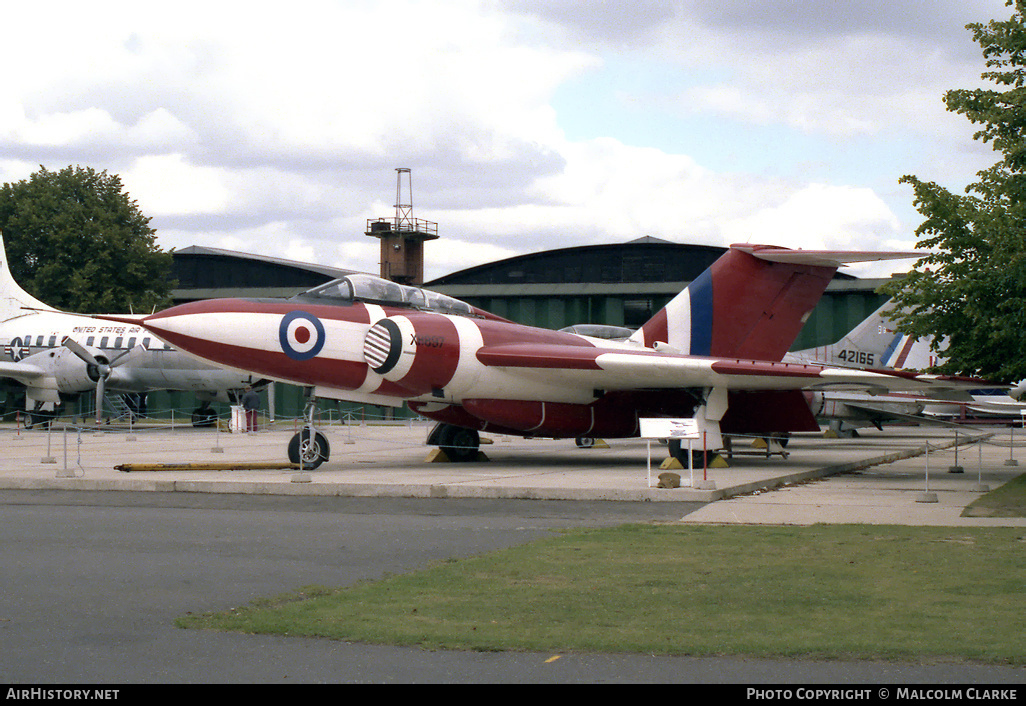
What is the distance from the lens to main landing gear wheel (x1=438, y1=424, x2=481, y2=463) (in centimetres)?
1989

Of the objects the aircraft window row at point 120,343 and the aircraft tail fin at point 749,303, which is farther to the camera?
the aircraft window row at point 120,343

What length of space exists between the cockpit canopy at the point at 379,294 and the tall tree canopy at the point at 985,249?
7.96 meters

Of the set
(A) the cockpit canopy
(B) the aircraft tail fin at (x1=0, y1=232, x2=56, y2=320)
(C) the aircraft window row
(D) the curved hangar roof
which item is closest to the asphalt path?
(A) the cockpit canopy

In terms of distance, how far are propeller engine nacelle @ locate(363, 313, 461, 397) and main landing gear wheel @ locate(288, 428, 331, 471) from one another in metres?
1.50

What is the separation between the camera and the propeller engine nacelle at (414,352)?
671 inches

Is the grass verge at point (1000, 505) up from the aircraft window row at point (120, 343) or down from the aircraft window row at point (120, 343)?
down

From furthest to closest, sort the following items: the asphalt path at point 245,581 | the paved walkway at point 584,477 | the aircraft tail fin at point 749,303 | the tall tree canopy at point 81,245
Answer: the tall tree canopy at point 81,245, the aircraft tail fin at point 749,303, the paved walkway at point 584,477, the asphalt path at point 245,581

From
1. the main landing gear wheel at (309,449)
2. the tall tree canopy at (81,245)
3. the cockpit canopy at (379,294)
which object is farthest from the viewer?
the tall tree canopy at (81,245)

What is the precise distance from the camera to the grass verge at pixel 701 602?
5512 millimetres

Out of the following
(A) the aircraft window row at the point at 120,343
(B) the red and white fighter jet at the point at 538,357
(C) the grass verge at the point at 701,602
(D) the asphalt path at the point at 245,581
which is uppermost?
(A) the aircraft window row at the point at 120,343

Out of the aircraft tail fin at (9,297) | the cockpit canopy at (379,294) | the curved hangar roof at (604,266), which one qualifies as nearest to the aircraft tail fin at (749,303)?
the cockpit canopy at (379,294)

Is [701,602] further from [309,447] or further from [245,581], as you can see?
[309,447]

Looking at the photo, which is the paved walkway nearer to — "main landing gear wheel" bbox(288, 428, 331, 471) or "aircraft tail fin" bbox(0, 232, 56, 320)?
"main landing gear wheel" bbox(288, 428, 331, 471)

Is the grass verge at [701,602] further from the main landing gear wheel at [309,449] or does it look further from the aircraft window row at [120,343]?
the aircraft window row at [120,343]
